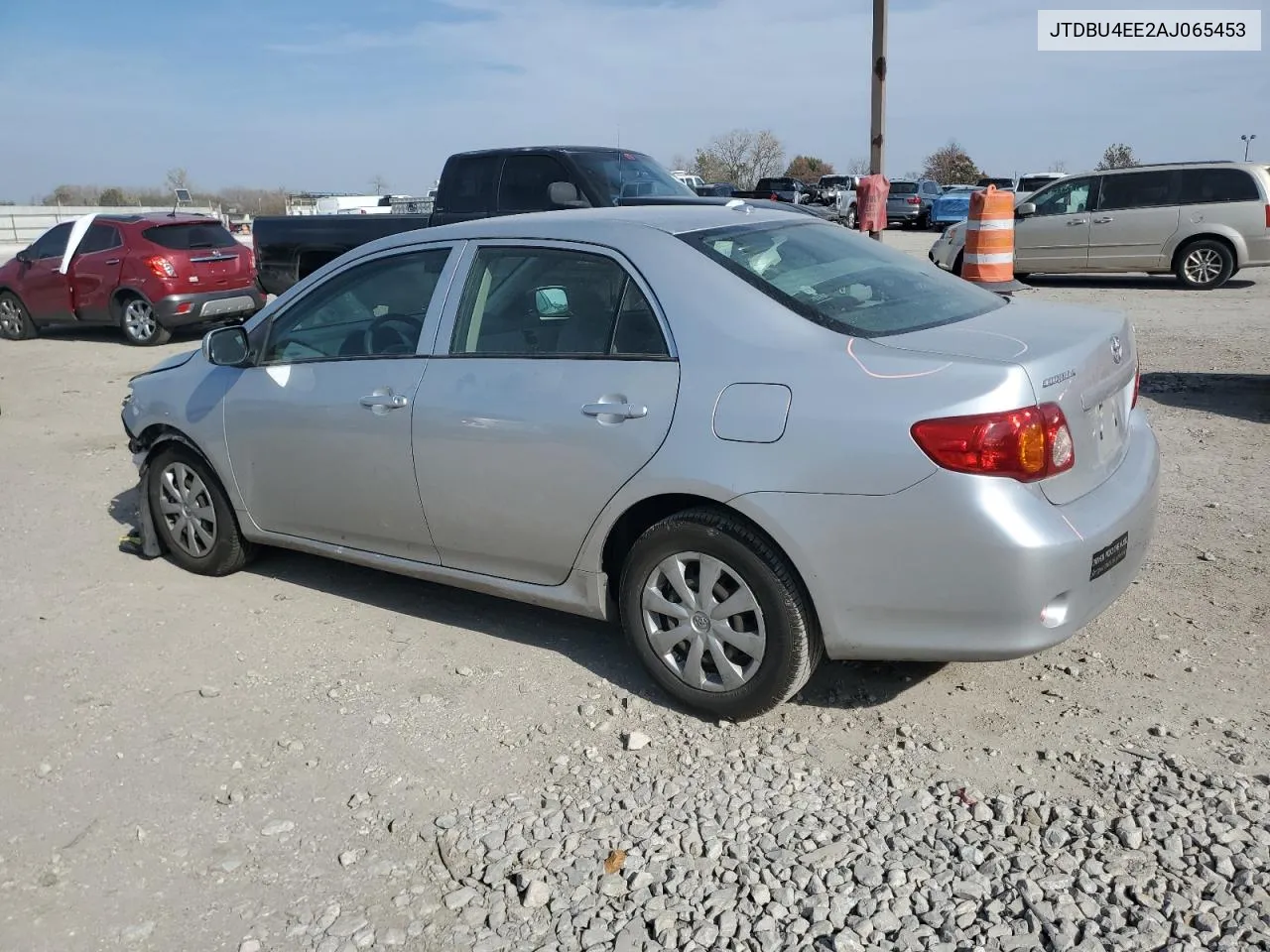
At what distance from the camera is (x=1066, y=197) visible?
16609mm

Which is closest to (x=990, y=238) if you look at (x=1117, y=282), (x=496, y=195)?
(x=496, y=195)

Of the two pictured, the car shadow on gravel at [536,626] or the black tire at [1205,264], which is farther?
the black tire at [1205,264]

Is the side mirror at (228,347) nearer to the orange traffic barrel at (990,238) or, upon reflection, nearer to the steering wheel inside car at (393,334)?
the steering wheel inside car at (393,334)

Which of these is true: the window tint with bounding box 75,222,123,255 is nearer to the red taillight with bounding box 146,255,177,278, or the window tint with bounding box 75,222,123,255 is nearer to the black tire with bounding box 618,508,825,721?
the red taillight with bounding box 146,255,177,278

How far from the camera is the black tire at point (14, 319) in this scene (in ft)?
49.0

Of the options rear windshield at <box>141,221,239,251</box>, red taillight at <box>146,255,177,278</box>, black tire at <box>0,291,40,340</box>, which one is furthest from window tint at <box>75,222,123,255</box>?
black tire at <box>0,291,40,340</box>

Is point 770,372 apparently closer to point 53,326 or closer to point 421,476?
point 421,476

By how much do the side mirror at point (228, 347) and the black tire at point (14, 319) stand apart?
465 inches

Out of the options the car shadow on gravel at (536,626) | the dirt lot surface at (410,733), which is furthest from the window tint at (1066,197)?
the car shadow on gravel at (536,626)

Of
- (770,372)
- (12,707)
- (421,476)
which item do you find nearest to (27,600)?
(12,707)

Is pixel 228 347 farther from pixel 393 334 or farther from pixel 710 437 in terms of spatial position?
pixel 710 437

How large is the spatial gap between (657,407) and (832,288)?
76 centimetres

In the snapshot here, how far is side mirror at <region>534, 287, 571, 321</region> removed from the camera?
4074mm

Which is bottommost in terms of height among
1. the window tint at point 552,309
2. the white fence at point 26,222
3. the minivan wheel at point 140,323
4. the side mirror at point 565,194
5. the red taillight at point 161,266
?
the minivan wheel at point 140,323
